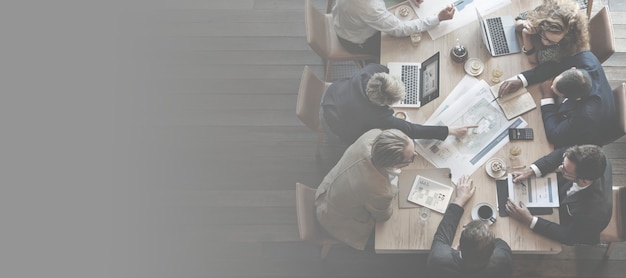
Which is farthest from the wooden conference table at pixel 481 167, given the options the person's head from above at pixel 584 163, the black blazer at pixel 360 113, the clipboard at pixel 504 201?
the person's head from above at pixel 584 163

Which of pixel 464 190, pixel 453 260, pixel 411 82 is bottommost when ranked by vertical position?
pixel 453 260

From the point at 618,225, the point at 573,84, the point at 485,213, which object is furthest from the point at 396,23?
the point at 618,225

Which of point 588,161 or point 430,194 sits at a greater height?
point 588,161

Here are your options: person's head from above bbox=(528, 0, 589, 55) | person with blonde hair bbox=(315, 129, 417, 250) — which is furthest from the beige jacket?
person's head from above bbox=(528, 0, 589, 55)

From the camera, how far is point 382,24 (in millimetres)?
3646

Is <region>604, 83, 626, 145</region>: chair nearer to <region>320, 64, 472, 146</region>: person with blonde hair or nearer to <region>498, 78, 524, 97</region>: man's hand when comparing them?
<region>498, 78, 524, 97</region>: man's hand

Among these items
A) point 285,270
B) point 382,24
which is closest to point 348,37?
point 382,24

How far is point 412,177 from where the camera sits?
127 inches

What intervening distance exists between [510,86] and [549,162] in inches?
20.6

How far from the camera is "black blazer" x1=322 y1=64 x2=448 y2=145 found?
10.8ft

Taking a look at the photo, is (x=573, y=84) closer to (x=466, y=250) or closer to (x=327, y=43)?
(x=466, y=250)

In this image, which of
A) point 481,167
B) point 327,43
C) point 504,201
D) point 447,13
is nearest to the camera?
point 504,201

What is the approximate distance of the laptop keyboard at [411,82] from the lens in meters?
3.48

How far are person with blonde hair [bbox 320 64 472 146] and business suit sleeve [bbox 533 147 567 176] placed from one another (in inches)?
17.8
